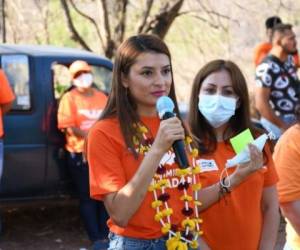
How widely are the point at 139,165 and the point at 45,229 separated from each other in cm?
487

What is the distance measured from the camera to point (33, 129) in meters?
6.49

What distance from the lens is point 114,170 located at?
99.1 inches

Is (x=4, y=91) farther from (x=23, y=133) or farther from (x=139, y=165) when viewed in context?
(x=139, y=165)

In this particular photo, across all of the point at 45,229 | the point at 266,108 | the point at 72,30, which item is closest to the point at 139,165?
the point at 266,108

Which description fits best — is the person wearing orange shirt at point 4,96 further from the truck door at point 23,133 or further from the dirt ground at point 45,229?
the dirt ground at point 45,229

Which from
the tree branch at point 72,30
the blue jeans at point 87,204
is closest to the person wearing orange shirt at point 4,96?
the blue jeans at point 87,204

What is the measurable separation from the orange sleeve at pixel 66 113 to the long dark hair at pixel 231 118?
2.99 m

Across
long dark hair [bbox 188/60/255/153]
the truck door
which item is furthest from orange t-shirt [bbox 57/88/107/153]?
long dark hair [bbox 188/60/255/153]

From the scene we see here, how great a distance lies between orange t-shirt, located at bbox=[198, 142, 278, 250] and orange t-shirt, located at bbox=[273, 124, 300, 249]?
5cm

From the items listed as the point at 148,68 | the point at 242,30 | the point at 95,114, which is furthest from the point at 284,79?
the point at 242,30

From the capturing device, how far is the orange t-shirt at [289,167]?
3.10 meters

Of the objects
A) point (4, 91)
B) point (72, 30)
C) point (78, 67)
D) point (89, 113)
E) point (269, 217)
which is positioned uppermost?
point (72, 30)

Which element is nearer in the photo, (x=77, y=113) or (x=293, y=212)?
(x=293, y=212)

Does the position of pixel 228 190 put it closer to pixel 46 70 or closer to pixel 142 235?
pixel 142 235
